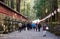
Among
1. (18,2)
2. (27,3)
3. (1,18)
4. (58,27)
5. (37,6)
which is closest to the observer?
(58,27)

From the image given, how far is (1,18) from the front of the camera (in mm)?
31672

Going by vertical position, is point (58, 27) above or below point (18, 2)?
below

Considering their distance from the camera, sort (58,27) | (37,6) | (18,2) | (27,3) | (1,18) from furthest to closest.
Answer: (27,3) → (37,6) → (18,2) → (1,18) → (58,27)

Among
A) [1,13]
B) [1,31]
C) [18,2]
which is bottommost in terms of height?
[1,31]

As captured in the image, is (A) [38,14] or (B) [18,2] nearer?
(B) [18,2]

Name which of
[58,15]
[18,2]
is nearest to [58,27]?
[58,15]

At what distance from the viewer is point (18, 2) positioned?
243 feet

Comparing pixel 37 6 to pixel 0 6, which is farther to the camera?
pixel 37 6

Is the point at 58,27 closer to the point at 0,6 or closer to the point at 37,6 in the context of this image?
the point at 0,6

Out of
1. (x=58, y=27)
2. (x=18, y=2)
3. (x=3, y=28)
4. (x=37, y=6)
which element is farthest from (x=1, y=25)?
(x=37, y=6)

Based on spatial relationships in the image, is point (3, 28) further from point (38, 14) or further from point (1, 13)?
point (38, 14)

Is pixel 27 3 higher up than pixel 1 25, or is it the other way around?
pixel 27 3

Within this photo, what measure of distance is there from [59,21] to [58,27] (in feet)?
9.04

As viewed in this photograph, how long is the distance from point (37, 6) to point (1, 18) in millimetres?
55198
